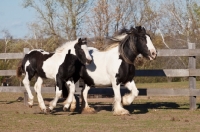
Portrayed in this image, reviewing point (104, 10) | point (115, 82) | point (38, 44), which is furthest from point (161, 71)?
point (38, 44)

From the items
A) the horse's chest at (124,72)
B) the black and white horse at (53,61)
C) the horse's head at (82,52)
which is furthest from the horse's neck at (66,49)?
the horse's chest at (124,72)

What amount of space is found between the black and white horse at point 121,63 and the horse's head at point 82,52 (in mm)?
339

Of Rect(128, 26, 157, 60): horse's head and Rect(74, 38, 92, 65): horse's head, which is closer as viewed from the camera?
Rect(128, 26, 157, 60): horse's head

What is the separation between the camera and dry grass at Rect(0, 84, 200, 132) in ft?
32.7

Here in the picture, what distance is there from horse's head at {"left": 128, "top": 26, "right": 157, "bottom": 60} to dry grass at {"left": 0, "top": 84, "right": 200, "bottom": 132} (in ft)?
4.88

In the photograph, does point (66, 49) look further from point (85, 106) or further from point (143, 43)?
point (143, 43)

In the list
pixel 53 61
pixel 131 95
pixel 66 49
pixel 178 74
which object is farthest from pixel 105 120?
pixel 178 74

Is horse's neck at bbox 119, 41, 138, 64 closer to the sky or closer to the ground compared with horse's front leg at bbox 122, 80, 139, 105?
closer to the sky

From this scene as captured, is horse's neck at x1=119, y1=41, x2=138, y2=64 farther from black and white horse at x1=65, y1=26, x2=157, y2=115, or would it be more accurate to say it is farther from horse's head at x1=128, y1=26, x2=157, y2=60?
horse's head at x1=128, y1=26, x2=157, y2=60

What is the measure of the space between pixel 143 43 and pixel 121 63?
28.7 inches

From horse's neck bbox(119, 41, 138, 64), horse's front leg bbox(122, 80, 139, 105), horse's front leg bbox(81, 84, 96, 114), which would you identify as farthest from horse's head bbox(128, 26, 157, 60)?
horse's front leg bbox(81, 84, 96, 114)

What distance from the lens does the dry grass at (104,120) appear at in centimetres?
995

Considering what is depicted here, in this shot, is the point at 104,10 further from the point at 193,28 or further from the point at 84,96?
the point at 84,96

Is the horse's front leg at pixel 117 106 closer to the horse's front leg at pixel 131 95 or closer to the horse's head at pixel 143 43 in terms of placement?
the horse's front leg at pixel 131 95
